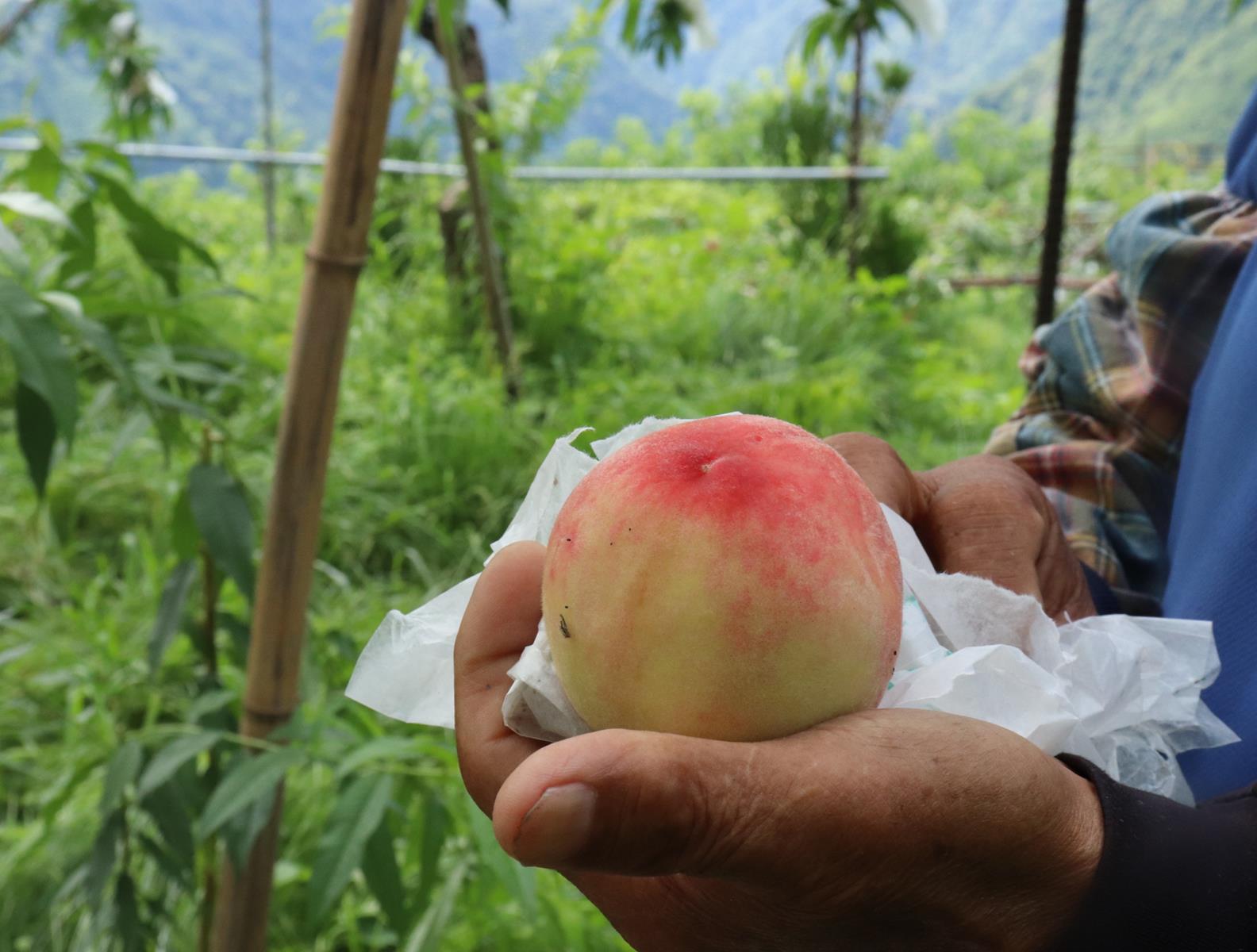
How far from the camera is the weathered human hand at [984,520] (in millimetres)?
681

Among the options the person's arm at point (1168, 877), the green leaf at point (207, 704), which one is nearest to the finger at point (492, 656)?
the person's arm at point (1168, 877)

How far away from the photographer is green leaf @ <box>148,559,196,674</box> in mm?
1011

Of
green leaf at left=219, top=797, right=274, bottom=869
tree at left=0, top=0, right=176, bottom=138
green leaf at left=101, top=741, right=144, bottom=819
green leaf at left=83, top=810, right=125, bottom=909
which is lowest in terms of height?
green leaf at left=83, top=810, right=125, bottom=909

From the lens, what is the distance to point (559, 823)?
358mm

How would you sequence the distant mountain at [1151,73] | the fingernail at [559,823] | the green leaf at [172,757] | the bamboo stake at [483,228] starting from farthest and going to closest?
the distant mountain at [1151,73], the bamboo stake at [483,228], the green leaf at [172,757], the fingernail at [559,823]

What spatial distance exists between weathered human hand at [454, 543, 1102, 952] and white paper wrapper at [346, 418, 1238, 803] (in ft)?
0.40

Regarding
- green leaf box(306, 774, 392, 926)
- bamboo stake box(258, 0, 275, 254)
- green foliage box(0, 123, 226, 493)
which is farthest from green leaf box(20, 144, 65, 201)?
bamboo stake box(258, 0, 275, 254)

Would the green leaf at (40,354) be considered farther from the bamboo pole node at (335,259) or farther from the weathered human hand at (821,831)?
the weathered human hand at (821,831)

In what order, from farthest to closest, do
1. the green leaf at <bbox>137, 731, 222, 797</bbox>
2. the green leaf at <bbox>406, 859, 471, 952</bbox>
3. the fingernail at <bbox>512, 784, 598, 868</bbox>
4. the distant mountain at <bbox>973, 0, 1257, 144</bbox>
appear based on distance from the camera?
the distant mountain at <bbox>973, 0, 1257, 144</bbox>
the green leaf at <bbox>406, 859, 471, 952</bbox>
the green leaf at <bbox>137, 731, 222, 797</bbox>
the fingernail at <bbox>512, 784, 598, 868</bbox>

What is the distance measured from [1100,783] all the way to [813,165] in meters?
5.30

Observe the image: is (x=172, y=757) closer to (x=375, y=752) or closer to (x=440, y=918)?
(x=375, y=752)

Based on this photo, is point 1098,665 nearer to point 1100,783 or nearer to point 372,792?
point 1100,783

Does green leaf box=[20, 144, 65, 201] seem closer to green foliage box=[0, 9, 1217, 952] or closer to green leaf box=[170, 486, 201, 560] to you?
green foliage box=[0, 9, 1217, 952]

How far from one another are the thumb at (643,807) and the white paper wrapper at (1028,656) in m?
0.18
